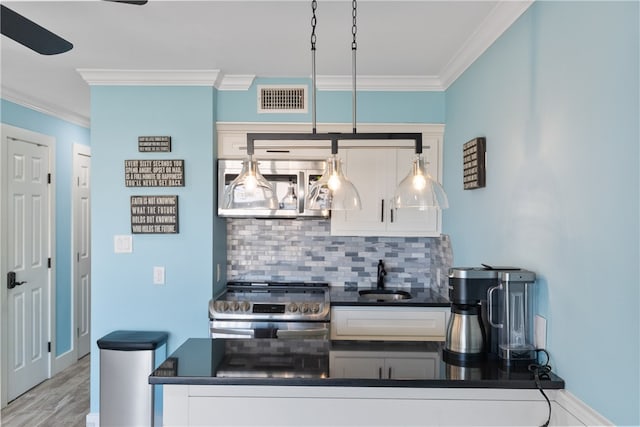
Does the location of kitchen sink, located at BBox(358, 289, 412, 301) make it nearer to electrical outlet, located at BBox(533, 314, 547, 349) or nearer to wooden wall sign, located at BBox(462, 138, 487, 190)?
wooden wall sign, located at BBox(462, 138, 487, 190)

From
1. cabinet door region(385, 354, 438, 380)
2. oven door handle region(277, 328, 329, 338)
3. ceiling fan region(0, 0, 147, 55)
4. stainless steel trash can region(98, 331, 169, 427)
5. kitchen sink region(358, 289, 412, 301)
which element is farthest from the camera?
kitchen sink region(358, 289, 412, 301)

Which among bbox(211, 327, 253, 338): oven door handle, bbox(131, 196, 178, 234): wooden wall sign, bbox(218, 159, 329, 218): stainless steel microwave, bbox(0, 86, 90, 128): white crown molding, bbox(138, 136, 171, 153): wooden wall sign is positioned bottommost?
bbox(211, 327, 253, 338): oven door handle

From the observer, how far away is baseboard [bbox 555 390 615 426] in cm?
135

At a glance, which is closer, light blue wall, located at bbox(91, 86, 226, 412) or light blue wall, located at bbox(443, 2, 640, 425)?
light blue wall, located at bbox(443, 2, 640, 425)

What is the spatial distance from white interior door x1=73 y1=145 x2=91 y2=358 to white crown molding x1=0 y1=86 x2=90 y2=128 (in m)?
0.29

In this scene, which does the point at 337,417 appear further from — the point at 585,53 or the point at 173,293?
the point at 173,293

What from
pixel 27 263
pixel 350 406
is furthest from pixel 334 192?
pixel 27 263

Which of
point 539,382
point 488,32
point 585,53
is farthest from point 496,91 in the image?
point 539,382

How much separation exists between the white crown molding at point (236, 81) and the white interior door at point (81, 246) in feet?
7.49

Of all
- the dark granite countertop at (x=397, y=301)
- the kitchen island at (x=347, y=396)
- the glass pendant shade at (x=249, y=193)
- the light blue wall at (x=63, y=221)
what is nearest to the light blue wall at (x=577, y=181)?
the kitchen island at (x=347, y=396)

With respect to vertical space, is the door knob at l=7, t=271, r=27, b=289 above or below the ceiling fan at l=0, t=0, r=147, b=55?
below

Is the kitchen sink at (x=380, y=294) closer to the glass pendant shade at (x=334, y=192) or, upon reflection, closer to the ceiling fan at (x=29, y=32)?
the glass pendant shade at (x=334, y=192)

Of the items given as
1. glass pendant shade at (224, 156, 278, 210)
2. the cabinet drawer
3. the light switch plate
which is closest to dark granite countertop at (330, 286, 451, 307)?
the cabinet drawer

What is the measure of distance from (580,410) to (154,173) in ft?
9.32
